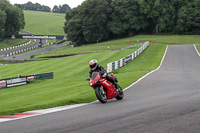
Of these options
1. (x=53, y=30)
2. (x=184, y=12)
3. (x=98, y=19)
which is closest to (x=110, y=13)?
(x=98, y=19)

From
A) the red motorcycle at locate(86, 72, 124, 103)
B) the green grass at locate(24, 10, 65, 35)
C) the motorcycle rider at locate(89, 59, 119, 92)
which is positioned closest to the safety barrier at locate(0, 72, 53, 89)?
the motorcycle rider at locate(89, 59, 119, 92)

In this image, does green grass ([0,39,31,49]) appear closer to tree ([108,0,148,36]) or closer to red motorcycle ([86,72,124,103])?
tree ([108,0,148,36])

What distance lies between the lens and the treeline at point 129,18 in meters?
90.2

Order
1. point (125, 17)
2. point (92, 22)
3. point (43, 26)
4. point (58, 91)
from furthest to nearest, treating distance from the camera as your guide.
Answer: point (43, 26)
point (125, 17)
point (92, 22)
point (58, 91)

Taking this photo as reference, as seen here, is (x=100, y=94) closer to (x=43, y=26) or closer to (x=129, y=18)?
(x=129, y=18)

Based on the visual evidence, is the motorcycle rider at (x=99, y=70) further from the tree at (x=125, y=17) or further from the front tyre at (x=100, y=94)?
the tree at (x=125, y=17)

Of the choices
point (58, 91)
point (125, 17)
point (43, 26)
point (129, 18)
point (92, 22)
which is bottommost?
point (58, 91)

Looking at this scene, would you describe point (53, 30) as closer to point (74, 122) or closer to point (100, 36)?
point (100, 36)

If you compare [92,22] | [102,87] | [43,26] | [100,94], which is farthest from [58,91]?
[43,26]

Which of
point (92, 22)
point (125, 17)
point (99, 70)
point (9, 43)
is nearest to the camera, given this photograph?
point (99, 70)

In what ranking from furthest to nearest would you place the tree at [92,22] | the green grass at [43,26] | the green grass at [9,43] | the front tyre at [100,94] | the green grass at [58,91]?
the green grass at [43,26], the green grass at [9,43], the tree at [92,22], the green grass at [58,91], the front tyre at [100,94]

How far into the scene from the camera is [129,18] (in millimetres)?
94062

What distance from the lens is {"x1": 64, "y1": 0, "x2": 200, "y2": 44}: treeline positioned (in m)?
90.2

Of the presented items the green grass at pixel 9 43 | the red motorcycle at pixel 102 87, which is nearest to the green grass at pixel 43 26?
the green grass at pixel 9 43
